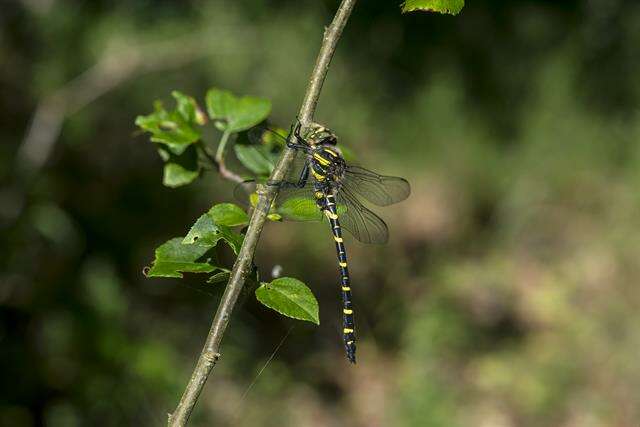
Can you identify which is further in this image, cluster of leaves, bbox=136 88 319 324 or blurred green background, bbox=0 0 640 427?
blurred green background, bbox=0 0 640 427

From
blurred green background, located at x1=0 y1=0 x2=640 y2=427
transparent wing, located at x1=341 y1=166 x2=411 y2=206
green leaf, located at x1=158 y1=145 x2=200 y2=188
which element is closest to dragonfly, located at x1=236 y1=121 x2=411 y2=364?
transparent wing, located at x1=341 y1=166 x2=411 y2=206

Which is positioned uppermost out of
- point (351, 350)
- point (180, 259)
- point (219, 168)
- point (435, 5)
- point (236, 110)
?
point (435, 5)

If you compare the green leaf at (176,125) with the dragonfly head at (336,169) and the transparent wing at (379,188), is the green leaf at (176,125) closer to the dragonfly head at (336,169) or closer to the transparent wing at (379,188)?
the dragonfly head at (336,169)

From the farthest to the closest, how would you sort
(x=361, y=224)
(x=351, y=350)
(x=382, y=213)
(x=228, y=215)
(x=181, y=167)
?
(x=382, y=213) → (x=361, y=224) → (x=351, y=350) → (x=181, y=167) → (x=228, y=215)

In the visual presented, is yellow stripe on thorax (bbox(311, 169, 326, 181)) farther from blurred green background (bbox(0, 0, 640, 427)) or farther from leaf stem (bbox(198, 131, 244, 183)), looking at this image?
blurred green background (bbox(0, 0, 640, 427))

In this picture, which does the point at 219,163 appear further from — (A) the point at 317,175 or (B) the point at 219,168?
(A) the point at 317,175

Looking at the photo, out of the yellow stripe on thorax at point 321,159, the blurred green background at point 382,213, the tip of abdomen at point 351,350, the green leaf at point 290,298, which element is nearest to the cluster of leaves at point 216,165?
the green leaf at point 290,298

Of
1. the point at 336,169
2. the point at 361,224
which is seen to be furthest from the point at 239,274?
the point at 361,224
